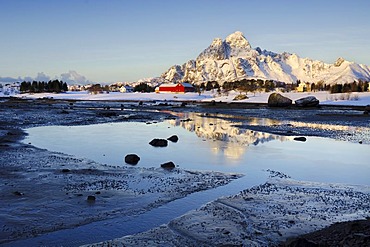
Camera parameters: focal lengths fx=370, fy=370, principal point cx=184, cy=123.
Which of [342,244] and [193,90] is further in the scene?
[193,90]

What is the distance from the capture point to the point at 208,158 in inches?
701

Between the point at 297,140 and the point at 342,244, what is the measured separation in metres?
18.9

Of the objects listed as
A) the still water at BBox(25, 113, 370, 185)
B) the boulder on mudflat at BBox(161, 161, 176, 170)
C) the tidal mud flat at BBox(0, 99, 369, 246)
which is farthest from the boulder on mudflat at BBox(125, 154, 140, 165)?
the boulder on mudflat at BBox(161, 161, 176, 170)

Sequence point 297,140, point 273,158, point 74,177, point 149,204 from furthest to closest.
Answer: point 297,140
point 273,158
point 74,177
point 149,204

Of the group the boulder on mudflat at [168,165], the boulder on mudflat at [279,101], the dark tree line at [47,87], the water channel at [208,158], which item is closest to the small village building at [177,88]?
the dark tree line at [47,87]

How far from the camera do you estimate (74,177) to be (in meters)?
13.4

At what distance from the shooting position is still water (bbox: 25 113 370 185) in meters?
15.5

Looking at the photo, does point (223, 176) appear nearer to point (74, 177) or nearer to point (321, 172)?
point (321, 172)

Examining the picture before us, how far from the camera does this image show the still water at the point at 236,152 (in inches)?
611

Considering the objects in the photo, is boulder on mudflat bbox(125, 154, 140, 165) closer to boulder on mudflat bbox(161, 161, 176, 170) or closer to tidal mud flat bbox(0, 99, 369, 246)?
tidal mud flat bbox(0, 99, 369, 246)

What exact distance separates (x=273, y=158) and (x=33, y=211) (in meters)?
11.8

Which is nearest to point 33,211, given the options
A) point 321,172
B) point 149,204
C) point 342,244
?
point 149,204

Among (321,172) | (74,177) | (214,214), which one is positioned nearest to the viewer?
(214,214)

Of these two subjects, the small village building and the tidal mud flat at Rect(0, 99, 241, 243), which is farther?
the small village building
